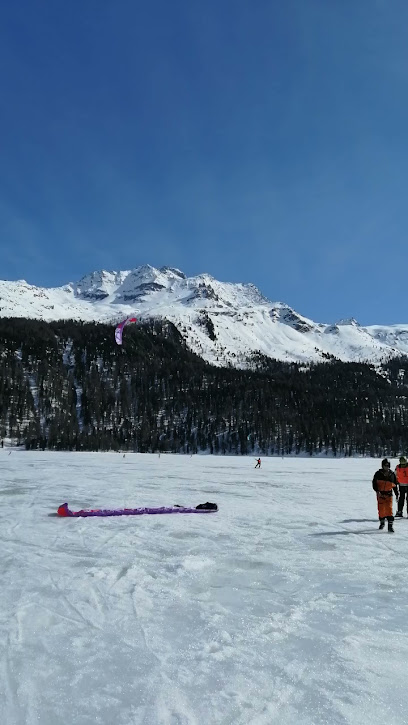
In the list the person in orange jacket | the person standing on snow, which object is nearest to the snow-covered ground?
the person in orange jacket

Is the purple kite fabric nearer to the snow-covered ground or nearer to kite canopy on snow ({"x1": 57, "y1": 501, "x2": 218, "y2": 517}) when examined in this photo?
kite canopy on snow ({"x1": 57, "y1": 501, "x2": 218, "y2": 517})

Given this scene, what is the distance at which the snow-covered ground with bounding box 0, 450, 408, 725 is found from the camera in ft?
14.6

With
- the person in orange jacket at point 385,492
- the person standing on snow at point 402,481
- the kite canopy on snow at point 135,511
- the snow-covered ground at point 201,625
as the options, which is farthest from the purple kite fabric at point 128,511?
the person standing on snow at point 402,481

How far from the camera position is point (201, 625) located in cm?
636

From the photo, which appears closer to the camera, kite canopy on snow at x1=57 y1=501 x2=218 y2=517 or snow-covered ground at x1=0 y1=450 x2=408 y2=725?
snow-covered ground at x1=0 y1=450 x2=408 y2=725

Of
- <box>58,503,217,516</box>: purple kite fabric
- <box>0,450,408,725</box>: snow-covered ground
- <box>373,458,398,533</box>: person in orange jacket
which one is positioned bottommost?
<box>58,503,217,516</box>: purple kite fabric

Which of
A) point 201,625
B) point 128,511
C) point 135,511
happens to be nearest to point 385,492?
point 135,511

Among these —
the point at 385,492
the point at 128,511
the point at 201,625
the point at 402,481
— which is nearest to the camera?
the point at 201,625

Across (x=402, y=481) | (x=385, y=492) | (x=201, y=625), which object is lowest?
(x=201, y=625)

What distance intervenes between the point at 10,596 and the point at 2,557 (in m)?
2.65

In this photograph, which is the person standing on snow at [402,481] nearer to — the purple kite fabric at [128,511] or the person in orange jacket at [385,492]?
the person in orange jacket at [385,492]

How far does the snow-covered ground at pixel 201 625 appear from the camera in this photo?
14.6ft

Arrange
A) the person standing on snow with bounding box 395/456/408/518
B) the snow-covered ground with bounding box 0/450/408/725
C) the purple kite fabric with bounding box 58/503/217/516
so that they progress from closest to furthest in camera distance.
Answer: the snow-covered ground with bounding box 0/450/408/725, the purple kite fabric with bounding box 58/503/217/516, the person standing on snow with bounding box 395/456/408/518

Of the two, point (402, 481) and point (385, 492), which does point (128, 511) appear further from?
point (402, 481)
